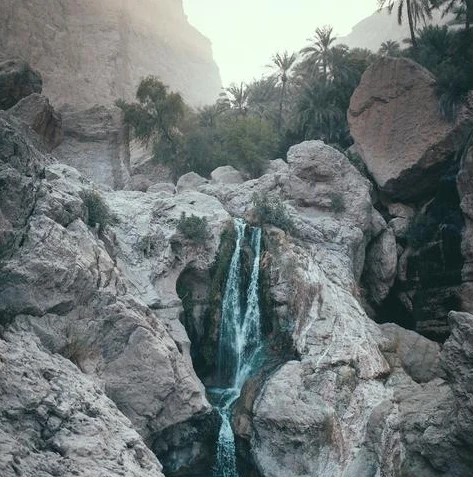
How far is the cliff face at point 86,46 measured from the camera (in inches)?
2100

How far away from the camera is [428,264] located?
23.1 m

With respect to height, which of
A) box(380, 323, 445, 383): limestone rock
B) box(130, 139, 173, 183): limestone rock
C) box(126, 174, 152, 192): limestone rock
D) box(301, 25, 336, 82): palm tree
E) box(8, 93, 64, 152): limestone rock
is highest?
box(301, 25, 336, 82): palm tree

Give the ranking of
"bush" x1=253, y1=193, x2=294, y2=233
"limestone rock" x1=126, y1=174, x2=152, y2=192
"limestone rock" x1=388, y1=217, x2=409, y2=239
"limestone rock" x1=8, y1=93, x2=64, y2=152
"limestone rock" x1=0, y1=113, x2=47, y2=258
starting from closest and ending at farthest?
1. "limestone rock" x1=0, y1=113, x2=47, y2=258
2. "bush" x1=253, y1=193, x2=294, y2=233
3. "limestone rock" x1=8, y1=93, x2=64, y2=152
4. "limestone rock" x1=388, y1=217, x2=409, y2=239
5. "limestone rock" x1=126, y1=174, x2=152, y2=192

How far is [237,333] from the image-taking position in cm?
1850

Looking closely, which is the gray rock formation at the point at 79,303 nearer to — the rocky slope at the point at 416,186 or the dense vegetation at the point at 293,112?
the rocky slope at the point at 416,186

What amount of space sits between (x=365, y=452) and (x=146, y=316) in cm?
736

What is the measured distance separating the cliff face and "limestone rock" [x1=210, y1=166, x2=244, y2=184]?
2626cm

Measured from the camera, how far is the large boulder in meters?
24.8

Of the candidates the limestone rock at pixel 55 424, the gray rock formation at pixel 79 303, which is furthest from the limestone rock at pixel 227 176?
the limestone rock at pixel 55 424

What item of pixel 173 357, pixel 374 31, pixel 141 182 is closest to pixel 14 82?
pixel 141 182

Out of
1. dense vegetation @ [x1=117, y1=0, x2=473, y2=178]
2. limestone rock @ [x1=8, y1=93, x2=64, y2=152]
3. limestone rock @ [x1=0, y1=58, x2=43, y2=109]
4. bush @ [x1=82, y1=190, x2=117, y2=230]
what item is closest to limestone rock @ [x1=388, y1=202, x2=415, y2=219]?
dense vegetation @ [x1=117, y1=0, x2=473, y2=178]

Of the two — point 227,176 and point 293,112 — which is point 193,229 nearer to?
point 227,176

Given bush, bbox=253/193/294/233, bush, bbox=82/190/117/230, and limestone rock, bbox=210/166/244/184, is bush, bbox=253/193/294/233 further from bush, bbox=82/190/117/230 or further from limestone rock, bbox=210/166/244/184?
limestone rock, bbox=210/166/244/184

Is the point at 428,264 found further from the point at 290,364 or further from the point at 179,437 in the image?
the point at 179,437
